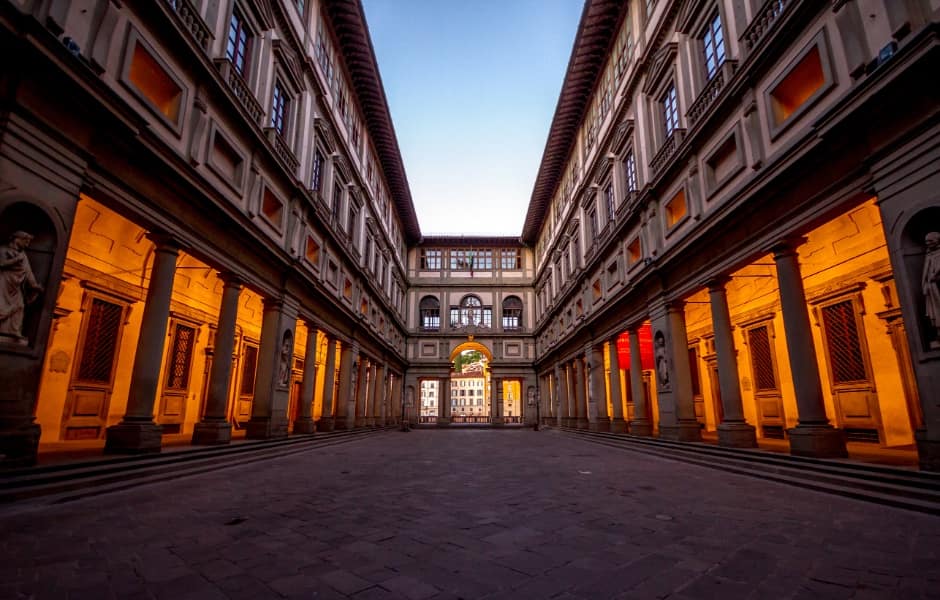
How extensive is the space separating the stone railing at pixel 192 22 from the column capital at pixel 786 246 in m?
12.9

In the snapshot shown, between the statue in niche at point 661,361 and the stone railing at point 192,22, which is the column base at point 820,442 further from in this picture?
the stone railing at point 192,22

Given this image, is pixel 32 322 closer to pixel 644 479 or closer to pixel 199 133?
pixel 199 133

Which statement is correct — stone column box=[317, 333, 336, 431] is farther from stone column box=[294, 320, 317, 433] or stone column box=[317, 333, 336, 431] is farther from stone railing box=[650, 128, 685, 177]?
stone railing box=[650, 128, 685, 177]

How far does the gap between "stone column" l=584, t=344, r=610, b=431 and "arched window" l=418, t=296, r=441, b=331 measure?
66.1ft

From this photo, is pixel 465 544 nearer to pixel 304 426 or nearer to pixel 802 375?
pixel 802 375

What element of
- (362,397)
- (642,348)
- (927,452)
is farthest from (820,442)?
(362,397)

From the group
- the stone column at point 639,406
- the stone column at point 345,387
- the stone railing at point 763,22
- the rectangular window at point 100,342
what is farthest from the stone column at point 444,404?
the stone railing at point 763,22

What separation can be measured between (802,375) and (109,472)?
12001 mm

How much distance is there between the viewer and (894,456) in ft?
26.6

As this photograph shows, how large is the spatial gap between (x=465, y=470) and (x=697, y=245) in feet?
27.6

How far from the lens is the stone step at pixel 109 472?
5281mm

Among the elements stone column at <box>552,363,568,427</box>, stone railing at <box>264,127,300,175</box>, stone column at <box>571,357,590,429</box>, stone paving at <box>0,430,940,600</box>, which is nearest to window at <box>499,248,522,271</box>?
stone column at <box>552,363,568,427</box>

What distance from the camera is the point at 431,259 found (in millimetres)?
40750

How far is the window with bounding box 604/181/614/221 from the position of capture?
19516 mm
